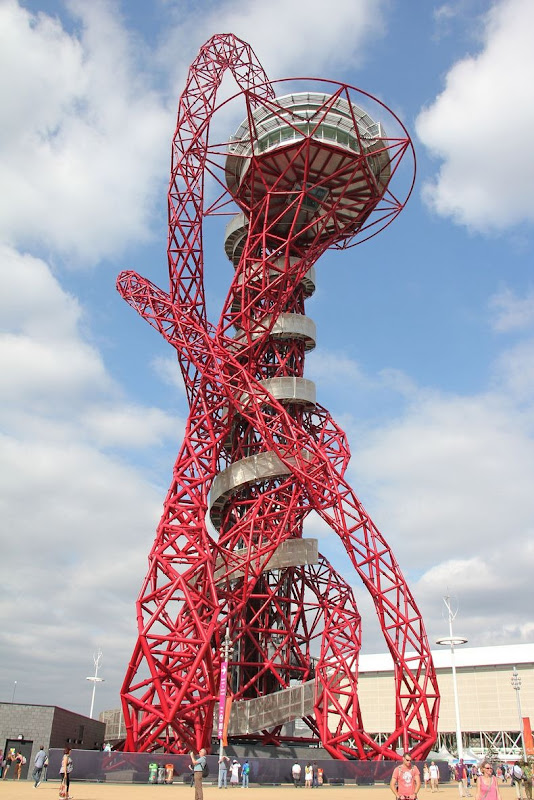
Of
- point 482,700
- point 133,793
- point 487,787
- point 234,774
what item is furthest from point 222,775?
point 482,700

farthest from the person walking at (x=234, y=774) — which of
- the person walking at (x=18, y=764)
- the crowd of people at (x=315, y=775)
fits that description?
the person walking at (x=18, y=764)

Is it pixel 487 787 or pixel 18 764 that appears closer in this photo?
pixel 487 787

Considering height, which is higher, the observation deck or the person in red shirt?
the observation deck

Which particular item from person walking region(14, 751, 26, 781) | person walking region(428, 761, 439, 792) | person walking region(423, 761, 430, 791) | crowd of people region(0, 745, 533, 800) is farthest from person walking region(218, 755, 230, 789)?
person walking region(14, 751, 26, 781)

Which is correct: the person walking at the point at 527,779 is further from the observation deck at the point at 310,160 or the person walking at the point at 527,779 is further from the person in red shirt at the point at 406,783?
the observation deck at the point at 310,160

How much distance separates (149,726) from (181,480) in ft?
35.4

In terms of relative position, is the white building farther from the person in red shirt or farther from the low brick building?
the person in red shirt

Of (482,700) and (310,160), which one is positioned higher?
(310,160)

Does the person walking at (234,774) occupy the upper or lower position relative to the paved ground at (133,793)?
upper

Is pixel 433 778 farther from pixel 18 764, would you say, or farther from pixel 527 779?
pixel 18 764

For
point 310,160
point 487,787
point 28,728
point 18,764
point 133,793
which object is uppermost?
point 310,160

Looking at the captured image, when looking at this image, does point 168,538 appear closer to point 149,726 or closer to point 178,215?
point 149,726

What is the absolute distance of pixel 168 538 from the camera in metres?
32.3

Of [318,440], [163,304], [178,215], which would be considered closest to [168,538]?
[318,440]
